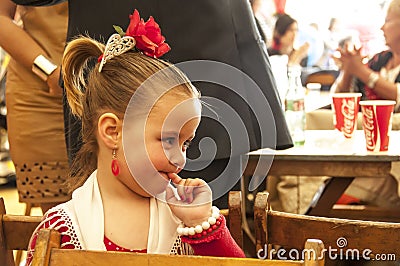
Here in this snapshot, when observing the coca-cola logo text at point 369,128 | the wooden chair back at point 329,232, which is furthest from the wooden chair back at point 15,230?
the coca-cola logo text at point 369,128

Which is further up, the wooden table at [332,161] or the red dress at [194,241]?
the red dress at [194,241]

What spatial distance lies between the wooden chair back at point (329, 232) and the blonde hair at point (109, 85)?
0.30 meters

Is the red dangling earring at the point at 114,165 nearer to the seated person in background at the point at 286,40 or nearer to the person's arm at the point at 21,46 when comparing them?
the person's arm at the point at 21,46

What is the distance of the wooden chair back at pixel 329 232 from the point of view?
1.43 m

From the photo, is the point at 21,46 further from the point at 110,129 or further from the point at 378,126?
the point at 378,126

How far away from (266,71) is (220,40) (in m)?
0.14

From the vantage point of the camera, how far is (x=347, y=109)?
110 inches

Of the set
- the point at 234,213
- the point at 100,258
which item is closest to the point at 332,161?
the point at 234,213

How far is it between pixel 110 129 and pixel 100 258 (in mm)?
343

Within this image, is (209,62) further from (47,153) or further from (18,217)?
(47,153)

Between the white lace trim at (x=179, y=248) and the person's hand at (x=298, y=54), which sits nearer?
the white lace trim at (x=179, y=248)

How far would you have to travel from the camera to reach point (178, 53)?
1.81 m

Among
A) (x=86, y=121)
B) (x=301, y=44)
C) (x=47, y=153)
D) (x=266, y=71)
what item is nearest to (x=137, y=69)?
(x=86, y=121)

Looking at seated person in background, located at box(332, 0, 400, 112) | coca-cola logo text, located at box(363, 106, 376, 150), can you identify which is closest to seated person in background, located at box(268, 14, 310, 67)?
seated person in background, located at box(332, 0, 400, 112)
